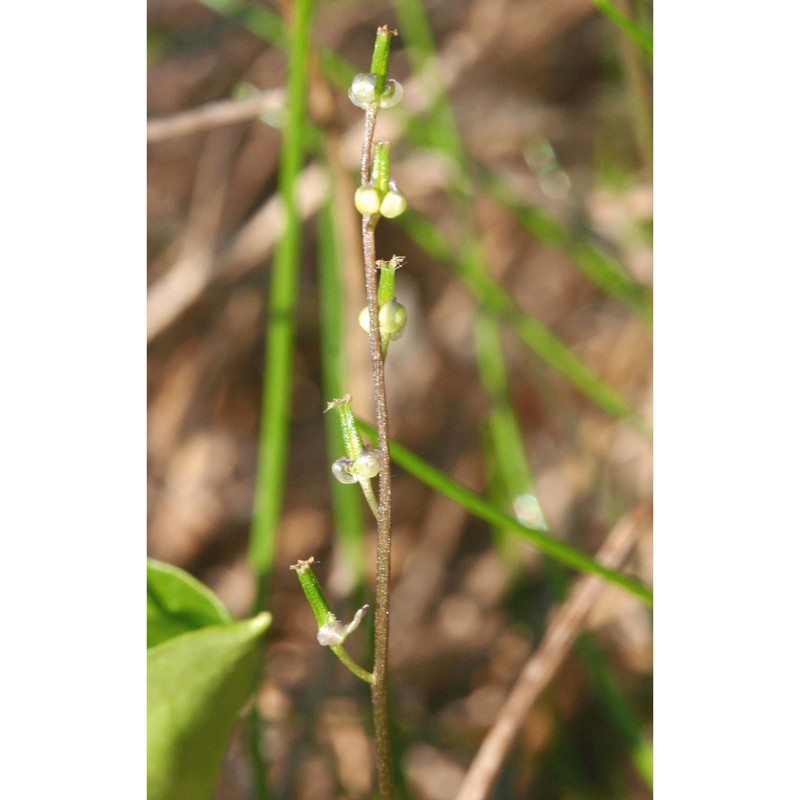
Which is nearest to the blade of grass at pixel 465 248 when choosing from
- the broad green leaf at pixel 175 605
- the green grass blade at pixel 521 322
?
the green grass blade at pixel 521 322

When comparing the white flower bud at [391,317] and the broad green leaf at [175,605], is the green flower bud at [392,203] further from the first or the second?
the broad green leaf at [175,605]

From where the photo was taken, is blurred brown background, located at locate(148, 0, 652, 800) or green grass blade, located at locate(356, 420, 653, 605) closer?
green grass blade, located at locate(356, 420, 653, 605)

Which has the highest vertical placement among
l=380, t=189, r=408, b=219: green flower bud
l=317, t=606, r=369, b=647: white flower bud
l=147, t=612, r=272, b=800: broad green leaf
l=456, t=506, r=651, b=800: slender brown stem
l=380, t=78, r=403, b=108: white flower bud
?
l=380, t=78, r=403, b=108: white flower bud

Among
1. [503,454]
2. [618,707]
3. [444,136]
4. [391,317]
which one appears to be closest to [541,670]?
[618,707]

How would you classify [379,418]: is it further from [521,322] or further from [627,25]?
[521,322]

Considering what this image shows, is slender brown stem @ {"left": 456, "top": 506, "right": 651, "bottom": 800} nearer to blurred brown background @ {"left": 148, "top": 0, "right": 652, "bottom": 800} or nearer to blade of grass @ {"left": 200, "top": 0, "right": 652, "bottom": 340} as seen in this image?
blurred brown background @ {"left": 148, "top": 0, "right": 652, "bottom": 800}

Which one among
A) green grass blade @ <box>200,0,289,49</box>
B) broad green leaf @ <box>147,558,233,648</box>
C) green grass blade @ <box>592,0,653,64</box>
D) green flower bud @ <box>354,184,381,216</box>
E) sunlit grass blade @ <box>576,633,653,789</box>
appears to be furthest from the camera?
green grass blade @ <box>200,0,289,49</box>

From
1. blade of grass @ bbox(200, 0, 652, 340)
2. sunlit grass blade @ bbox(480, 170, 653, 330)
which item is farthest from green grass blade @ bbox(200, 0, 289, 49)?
sunlit grass blade @ bbox(480, 170, 653, 330)
